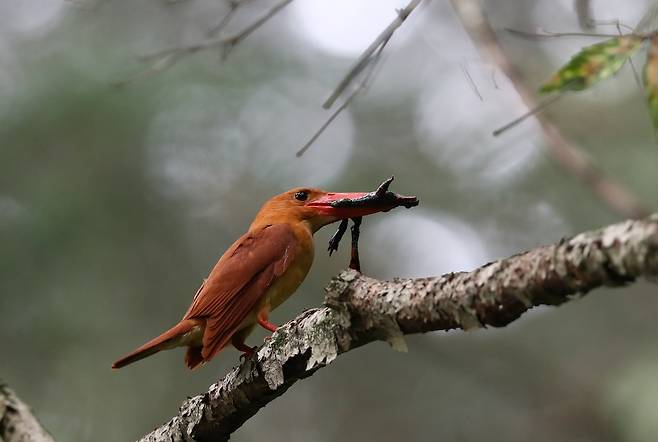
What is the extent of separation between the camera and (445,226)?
8109 millimetres

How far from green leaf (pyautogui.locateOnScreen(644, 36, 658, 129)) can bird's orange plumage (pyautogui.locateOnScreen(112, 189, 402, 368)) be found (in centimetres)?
150

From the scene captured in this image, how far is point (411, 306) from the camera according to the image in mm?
1997

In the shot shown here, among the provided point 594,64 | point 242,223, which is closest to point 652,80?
point 594,64

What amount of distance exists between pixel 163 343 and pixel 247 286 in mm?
408

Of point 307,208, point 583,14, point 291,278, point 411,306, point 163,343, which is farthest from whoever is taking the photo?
point 307,208

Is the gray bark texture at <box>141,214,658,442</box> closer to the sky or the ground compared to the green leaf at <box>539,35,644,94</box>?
closer to the ground

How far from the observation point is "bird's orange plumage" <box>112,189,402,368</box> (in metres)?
3.31

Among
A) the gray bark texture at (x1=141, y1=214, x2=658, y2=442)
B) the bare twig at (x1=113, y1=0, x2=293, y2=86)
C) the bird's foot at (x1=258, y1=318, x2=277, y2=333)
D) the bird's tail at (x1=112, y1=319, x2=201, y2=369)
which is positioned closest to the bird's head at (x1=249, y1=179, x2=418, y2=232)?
the bird's foot at (x1=258, y1=318, x2=277, y2=333)

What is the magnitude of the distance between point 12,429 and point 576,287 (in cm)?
210

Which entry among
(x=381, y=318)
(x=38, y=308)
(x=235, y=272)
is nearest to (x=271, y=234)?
(x=235, y=272)

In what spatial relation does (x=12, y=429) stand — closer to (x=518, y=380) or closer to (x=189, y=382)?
(x=189, y=382)

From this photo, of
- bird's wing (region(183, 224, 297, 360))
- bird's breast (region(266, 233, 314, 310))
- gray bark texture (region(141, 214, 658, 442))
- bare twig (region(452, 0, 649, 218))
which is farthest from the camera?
bird's breast (region(266, 233, 314, 310))

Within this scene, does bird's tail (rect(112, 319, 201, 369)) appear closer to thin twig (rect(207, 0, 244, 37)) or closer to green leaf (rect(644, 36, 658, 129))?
thin twig (rect(207, 0, 244, 37))

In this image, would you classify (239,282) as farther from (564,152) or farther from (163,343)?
(564,152)
